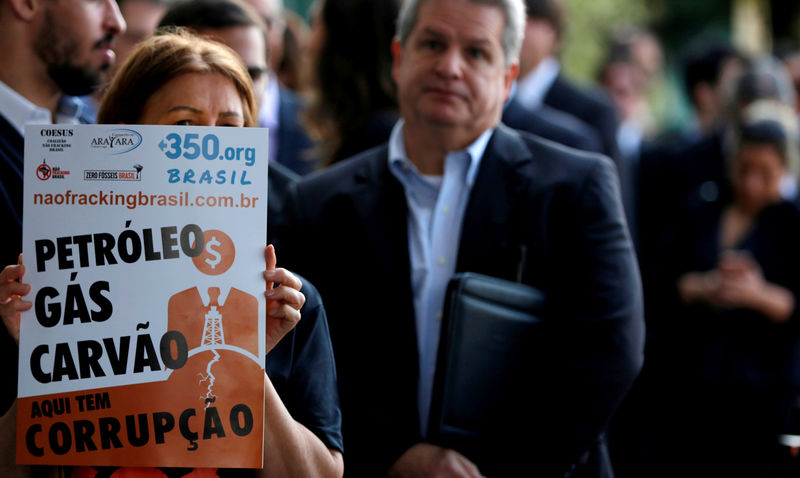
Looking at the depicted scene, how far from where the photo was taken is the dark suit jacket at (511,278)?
2.90 metres

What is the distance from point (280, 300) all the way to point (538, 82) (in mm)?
4051

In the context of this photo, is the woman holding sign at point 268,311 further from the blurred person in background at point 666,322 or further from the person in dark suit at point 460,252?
the blurred person in background at point 666,322

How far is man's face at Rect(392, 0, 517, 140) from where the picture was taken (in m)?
3.07

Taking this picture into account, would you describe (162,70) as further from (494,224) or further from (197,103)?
(494,224)

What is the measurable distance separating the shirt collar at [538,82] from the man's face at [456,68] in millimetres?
2676

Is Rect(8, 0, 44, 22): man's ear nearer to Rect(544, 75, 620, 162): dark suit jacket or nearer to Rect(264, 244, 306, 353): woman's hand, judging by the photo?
Rect(264, 244, 306, 353): woman's hand

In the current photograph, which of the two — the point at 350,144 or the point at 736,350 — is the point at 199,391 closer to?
the point at 350,144

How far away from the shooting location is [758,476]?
478 cm

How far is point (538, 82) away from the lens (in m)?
5.95

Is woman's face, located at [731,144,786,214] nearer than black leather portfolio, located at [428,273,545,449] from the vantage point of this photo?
No

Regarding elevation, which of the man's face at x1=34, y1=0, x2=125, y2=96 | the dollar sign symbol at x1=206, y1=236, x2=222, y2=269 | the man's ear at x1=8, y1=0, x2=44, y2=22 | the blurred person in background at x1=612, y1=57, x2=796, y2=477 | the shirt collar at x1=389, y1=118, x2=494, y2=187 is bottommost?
the blurred person in background at x1=612, y1=57, x2=796, y2=477

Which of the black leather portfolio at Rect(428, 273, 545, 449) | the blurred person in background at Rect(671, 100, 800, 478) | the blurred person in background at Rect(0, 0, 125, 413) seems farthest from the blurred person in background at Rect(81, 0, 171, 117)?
the blurred person in background at Rect(671, 100, 800, 478)

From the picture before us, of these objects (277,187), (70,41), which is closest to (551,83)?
(277,187)

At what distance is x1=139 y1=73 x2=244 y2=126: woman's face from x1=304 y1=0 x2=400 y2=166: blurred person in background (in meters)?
1.69
